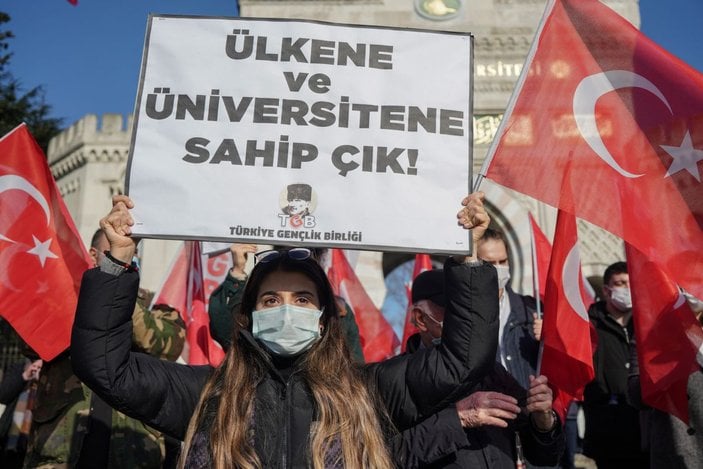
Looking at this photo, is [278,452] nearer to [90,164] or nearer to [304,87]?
[304,87]

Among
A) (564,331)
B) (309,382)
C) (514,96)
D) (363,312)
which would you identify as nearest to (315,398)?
(309,382)

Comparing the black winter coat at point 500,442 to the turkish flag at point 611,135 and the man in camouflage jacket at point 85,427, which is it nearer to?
the turkish flag at point 611,135

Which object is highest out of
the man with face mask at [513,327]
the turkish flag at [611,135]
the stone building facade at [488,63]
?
the stone building facade at [488,63]

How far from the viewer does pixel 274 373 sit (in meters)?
2.29

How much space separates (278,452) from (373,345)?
16.0 ft

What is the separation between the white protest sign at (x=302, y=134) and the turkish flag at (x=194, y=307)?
3.14 m

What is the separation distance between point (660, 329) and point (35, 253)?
11.5ft

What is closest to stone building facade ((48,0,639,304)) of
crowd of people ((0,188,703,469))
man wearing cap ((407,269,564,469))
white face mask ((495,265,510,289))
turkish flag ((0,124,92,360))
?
white face mask ((495,265,510,289))

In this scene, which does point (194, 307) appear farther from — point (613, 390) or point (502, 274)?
point (613, 390)

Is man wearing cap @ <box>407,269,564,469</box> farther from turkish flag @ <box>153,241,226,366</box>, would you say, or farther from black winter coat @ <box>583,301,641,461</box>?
turkish flag @ <box>153,241,226,366</box>

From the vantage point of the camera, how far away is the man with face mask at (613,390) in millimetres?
4902

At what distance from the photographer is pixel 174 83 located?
2.68 m

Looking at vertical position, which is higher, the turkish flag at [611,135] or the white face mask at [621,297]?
the turkish flag at [611,135]

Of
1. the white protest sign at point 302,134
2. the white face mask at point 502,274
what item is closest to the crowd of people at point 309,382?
the white protest sign at point 302,134
